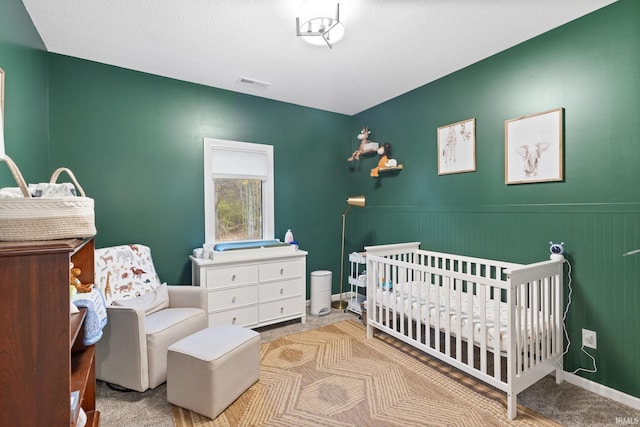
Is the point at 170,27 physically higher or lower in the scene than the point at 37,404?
higher

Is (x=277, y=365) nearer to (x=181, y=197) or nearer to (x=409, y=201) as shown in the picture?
(x=181, y=197)

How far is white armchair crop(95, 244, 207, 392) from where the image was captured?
1937mm

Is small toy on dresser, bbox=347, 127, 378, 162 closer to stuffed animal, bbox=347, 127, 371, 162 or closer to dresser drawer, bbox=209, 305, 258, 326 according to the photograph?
stuffed animal, bbox=347, 127, 371, 162

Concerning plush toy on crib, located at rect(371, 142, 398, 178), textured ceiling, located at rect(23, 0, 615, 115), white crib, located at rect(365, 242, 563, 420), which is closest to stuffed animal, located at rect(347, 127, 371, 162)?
plush toy on crib, located at rect(371, 142, 398, 178)

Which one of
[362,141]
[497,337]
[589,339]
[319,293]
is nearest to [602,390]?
[589,339]

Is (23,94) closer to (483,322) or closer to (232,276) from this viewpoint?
(232,276)

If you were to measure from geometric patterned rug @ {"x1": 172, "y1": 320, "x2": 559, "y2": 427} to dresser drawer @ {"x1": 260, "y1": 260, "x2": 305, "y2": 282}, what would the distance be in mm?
657

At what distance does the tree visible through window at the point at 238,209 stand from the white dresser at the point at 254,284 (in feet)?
1.51

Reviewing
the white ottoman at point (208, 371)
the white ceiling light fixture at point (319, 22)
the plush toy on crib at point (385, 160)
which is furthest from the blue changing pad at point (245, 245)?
the white ceiling light fixture at point (319, 22)

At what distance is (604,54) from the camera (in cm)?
196

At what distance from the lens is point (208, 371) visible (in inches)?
68.1

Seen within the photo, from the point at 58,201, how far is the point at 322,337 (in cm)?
238

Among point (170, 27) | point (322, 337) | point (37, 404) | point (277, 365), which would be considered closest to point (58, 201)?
point (37, 404)

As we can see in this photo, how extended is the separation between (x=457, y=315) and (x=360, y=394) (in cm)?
82
